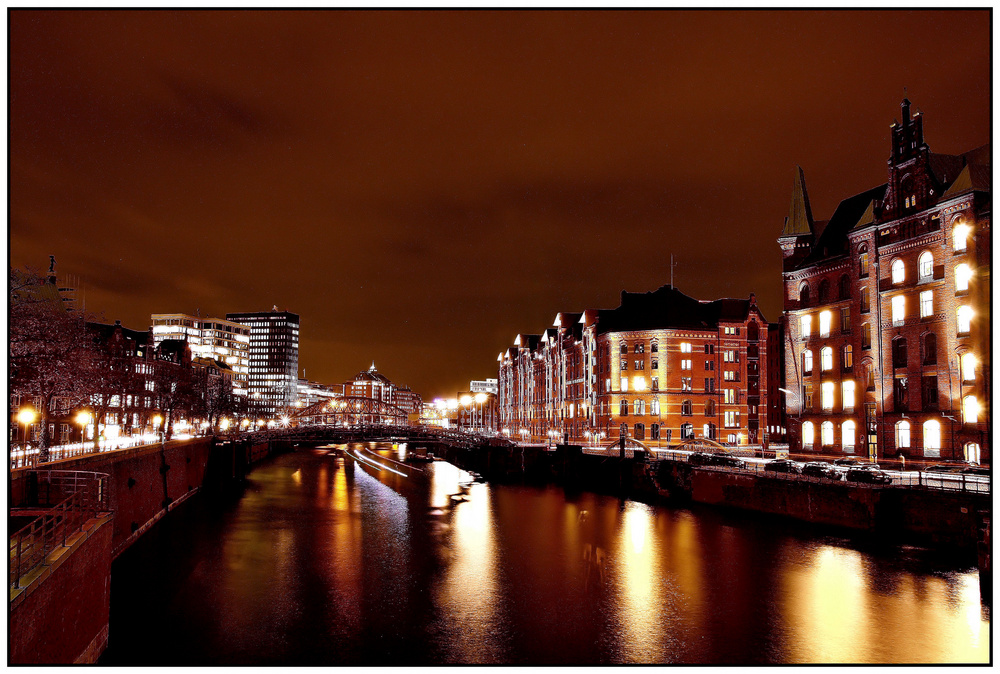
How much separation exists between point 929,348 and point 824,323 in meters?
11.2

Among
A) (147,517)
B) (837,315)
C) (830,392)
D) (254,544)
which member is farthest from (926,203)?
(147,517)

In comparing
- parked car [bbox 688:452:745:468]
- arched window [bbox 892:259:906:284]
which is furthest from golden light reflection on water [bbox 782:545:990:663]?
arched window [bbox 892:259:906:284]

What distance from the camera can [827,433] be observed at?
194ft

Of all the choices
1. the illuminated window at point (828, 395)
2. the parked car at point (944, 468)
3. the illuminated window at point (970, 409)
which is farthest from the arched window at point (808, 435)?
the illuminated window at point (970, 409)

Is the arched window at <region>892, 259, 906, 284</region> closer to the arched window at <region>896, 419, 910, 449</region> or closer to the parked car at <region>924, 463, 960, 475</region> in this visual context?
the arched window at <region>896, 419, 910, 449</region>

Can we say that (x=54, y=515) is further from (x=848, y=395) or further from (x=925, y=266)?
(x=848, y=395)

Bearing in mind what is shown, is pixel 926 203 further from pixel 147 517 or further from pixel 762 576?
pixel 147 517

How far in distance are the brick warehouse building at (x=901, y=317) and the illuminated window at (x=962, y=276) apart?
0.07 meters

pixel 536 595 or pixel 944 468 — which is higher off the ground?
pixel 944 468

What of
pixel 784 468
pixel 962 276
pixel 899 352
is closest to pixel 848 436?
pixel 899 352

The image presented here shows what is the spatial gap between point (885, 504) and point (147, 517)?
4251 cm

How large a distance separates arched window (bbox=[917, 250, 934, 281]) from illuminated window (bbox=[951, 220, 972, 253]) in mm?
2143

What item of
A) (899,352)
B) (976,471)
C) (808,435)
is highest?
(899,352)

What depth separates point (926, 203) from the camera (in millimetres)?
49812
